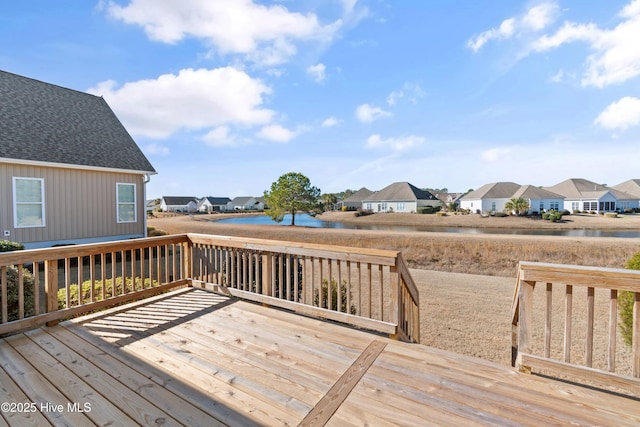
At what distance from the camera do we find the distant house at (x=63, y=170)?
8562mm

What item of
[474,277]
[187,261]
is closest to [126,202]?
[187,261]

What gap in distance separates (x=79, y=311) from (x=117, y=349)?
4.21 feet

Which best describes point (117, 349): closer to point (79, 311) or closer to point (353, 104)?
point (79, 311)

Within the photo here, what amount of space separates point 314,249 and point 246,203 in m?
77.0

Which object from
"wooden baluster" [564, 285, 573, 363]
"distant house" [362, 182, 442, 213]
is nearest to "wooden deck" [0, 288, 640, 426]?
"wooden baluster" [564, 285, 573, 363]

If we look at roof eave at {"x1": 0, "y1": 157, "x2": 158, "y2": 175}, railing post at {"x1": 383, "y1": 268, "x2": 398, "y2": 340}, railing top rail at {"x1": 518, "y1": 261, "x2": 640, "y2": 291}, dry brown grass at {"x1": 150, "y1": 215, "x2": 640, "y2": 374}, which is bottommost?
dry brown grass at {"x1": 150, "y1": 215, "x2": 640, "y2": 374}

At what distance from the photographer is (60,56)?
886 cm

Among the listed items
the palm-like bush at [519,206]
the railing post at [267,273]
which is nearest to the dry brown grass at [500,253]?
the railing post at [267,273]

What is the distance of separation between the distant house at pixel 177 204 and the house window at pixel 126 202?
5856 cm

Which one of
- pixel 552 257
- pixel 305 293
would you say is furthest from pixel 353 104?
pixel 305 293

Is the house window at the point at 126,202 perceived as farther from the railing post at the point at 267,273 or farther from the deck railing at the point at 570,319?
the deck railing at the point at 570,319

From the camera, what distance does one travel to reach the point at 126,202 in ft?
36.5

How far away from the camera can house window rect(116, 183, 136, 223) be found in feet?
35.6

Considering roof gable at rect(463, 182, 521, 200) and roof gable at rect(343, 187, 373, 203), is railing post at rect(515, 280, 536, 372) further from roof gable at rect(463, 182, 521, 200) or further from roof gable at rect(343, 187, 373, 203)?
roof gable at rect(343, 187, 373, 203)
